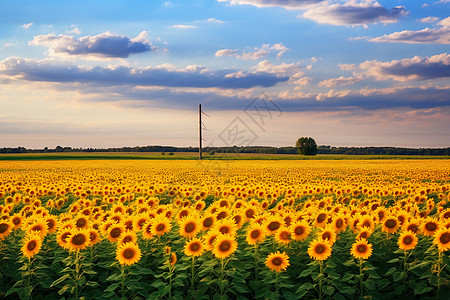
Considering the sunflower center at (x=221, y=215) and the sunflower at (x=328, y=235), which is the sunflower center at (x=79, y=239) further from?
the sunflower at (x=328, y=235)

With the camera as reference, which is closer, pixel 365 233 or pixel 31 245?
pixel 31 245

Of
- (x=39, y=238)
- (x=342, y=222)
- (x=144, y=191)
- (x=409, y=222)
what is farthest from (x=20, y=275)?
(x=144, y=191)

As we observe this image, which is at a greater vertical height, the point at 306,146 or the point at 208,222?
the point at 306,146

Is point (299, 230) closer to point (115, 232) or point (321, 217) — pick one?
point (321, 217)

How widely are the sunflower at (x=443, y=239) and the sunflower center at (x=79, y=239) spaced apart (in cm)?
653

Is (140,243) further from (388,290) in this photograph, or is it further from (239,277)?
(388,290)

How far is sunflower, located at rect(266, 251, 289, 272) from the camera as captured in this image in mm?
7023

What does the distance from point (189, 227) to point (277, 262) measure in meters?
1.94

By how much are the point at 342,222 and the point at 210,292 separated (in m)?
3.22

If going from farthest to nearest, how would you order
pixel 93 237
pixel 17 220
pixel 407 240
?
pixel 17 220 → pixel 93 237 → pixel 407 240

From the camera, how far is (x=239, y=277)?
23.3ft

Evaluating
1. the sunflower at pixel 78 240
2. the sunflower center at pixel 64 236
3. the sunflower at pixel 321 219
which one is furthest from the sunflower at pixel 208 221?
the sunflower center at pixel 64 236

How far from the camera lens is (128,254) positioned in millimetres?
7215

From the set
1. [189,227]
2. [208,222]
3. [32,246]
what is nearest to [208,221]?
[208,222]
